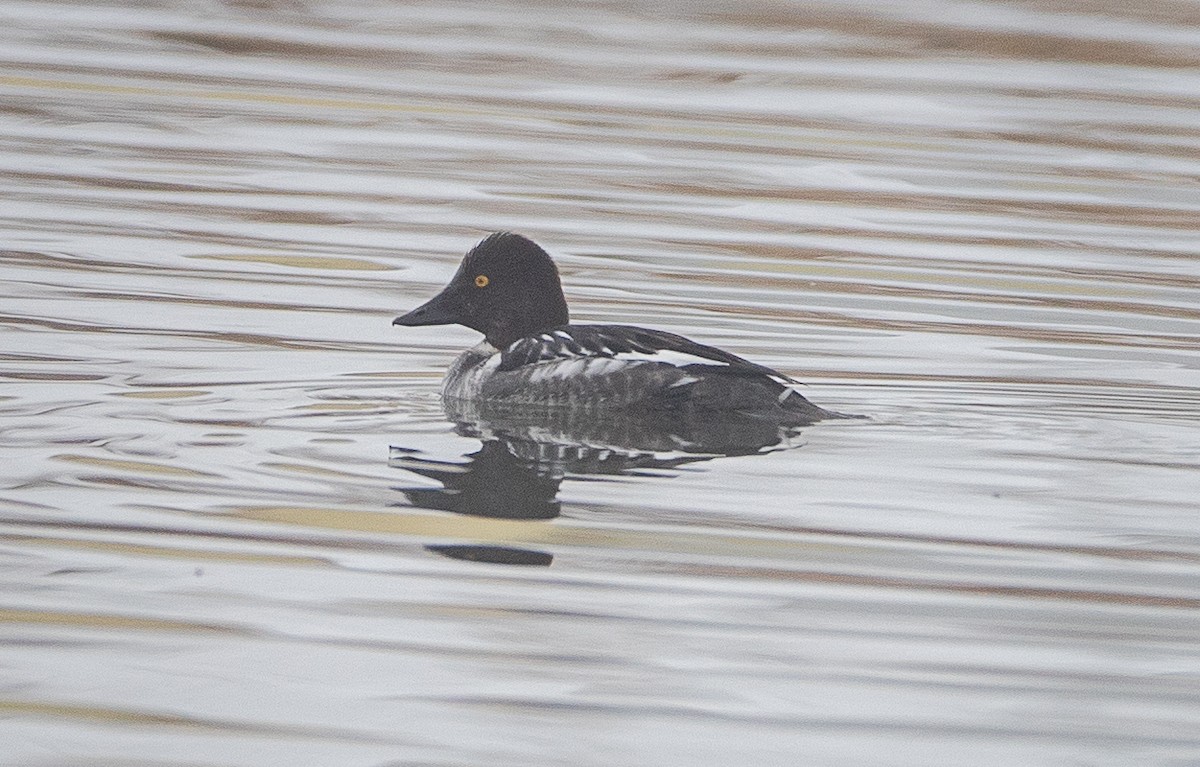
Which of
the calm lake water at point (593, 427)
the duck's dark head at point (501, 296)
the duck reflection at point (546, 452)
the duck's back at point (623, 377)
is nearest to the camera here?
the calm lake water at point (593, 427)

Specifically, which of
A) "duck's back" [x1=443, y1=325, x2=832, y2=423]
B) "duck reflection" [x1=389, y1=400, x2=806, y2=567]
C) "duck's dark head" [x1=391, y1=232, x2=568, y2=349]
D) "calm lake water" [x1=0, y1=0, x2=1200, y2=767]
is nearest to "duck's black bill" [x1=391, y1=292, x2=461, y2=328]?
"duck's dark head" [x1=391, y1=232, x2=568, y2=349]

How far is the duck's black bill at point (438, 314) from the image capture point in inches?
347

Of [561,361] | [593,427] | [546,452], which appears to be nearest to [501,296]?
[561,361]

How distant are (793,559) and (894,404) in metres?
2.19

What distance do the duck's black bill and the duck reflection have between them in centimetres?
81

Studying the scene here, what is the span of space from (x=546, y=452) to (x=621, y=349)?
683mm

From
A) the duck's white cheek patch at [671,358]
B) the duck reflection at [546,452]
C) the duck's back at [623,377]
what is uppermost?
the duck's white cheek patch at [671,358]

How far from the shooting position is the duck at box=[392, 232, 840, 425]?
7719mm

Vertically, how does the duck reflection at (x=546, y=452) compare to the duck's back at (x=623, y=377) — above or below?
below

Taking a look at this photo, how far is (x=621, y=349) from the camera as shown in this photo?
7.87 m

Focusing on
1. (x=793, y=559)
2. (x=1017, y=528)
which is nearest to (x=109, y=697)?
(x=793, y=559)

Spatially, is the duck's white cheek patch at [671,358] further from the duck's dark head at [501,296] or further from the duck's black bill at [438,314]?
the duck's black bill at [438,314]

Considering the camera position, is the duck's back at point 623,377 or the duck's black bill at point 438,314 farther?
the duck's black bill at point 438,314

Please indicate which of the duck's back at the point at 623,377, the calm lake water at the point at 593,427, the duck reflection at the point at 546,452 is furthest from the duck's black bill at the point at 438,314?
the duck reflection at the point at 546,452
